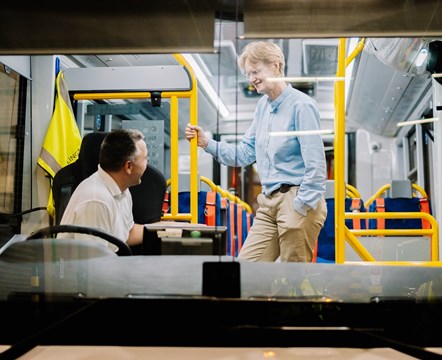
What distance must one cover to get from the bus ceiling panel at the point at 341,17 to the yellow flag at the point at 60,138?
0.57 m

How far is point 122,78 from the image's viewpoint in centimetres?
149

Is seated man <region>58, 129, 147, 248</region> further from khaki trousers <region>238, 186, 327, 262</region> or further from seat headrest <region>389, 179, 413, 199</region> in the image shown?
seat headrest <region>389, 179, 413, 199</region>

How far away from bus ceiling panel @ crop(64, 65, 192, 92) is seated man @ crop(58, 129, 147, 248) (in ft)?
0.51

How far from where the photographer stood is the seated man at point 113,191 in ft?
4.60

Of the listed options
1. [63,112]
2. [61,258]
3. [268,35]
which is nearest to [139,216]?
[61,258]

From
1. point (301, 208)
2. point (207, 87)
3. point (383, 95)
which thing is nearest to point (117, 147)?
Result: point (207, 87)

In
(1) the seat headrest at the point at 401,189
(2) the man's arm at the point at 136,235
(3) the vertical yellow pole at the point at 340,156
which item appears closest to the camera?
(2) the man's arm at the point at 136,235

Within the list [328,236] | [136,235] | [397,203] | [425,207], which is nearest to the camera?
[136,235]

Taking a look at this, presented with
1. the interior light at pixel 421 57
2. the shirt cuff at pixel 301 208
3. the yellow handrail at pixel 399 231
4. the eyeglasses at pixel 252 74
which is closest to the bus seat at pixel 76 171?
the eyeglasses at pixel 252 74

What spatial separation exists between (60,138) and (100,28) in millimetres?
346

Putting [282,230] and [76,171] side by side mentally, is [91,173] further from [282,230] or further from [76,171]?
[282,230]

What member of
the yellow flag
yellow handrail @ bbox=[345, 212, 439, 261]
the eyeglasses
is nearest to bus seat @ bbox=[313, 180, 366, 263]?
yellow handrail @ bbox=[345, 212, 439, 261]

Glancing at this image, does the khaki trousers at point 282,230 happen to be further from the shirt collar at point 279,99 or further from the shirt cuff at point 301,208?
the shirt collar at point 279,99

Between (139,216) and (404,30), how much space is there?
3.07 ft
